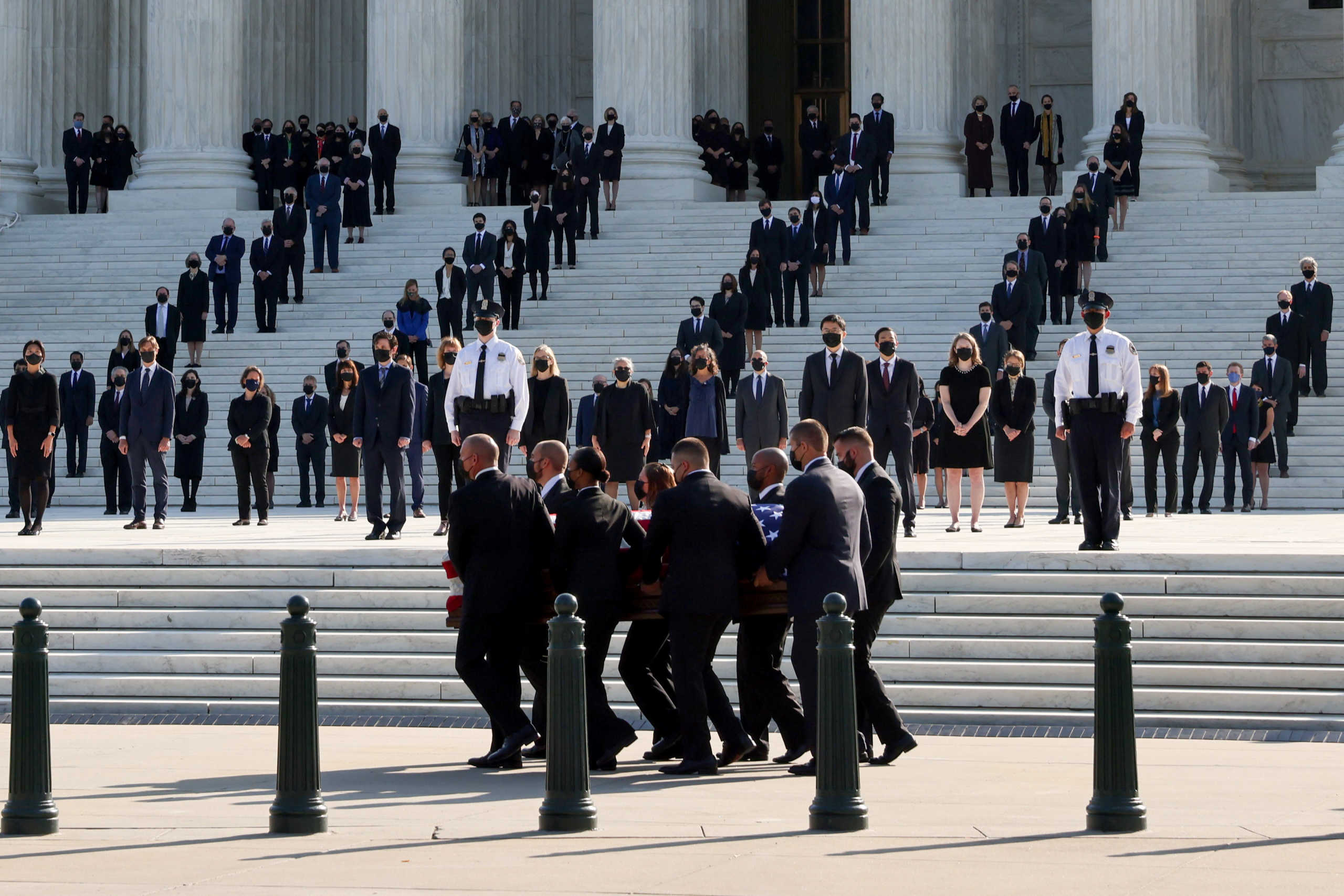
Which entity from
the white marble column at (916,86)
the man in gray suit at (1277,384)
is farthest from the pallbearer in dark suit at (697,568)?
the white marble column at (916,86)

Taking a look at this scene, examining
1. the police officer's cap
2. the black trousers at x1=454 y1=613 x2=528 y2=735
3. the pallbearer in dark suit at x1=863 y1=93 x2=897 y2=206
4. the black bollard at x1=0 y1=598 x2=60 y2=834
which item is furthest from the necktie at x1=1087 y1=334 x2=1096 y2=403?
the pallbearer in dark suit at x1=863 y1=93 x2=897 y2=206

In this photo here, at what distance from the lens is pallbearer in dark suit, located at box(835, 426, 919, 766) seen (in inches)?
427

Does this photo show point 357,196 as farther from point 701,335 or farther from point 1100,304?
point 1100,304

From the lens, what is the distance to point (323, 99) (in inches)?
1676

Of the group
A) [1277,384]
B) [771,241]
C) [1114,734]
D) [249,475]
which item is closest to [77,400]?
[249,475]

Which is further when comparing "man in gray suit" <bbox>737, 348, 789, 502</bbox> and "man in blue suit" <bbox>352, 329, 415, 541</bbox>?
"man in gray suit" <bbox>737, 348, 789, 502</bbox>

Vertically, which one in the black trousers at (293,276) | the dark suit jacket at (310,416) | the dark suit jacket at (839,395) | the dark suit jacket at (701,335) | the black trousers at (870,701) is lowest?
the black trousers at (870,701)

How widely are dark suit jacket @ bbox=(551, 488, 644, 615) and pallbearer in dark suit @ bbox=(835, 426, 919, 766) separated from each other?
3.84ft

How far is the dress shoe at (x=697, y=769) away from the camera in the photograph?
10617 millimetres

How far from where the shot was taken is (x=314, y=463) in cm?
2358

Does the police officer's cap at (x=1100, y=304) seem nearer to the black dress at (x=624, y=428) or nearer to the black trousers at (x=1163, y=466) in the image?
the black trousers at (x=1163, y=466)

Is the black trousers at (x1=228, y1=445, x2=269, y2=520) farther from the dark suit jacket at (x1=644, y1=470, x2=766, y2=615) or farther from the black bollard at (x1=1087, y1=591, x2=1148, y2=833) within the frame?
the black bollard at (x1=1087, y1=591, x2=1148, y2=833)

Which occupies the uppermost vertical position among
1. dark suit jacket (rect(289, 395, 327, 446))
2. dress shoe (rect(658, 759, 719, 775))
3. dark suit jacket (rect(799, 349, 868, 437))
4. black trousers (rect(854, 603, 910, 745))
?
dark suit jacket (rect(799, 349, 868, 437))

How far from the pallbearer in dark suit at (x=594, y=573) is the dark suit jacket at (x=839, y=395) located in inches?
273
